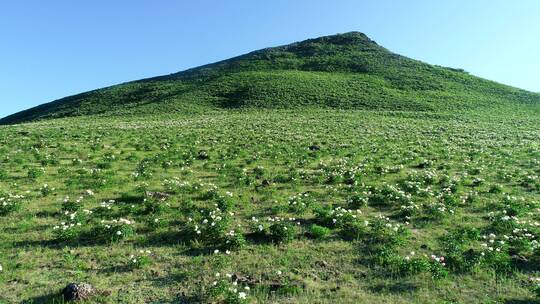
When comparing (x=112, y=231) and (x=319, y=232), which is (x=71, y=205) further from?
(x=319, y=232)

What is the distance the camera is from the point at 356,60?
10506 cm

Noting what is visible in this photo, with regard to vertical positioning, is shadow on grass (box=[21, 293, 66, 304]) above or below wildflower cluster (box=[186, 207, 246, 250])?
below

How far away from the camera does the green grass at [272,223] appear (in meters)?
10.7

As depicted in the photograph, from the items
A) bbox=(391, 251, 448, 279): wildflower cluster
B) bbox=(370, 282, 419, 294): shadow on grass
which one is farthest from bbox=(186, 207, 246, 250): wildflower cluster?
bbox=(391, 251, 448, 279): wildflower cluster

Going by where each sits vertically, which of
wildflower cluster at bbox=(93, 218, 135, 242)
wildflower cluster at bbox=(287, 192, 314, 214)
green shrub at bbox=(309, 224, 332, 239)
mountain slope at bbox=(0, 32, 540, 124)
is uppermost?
mountain slope at bbox=(0, 32, 540, 124)

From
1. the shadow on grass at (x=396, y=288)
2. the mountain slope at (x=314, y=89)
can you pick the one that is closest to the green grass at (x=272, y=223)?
the shadow on grass at (x=396, y=288)

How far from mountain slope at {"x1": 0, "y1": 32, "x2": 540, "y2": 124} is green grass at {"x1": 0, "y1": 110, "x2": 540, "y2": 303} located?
138 ft

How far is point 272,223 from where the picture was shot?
49.1 ft

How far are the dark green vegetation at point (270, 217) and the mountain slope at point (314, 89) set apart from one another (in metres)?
32.6

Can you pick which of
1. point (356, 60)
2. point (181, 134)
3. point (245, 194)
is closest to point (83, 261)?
point (245, 194)

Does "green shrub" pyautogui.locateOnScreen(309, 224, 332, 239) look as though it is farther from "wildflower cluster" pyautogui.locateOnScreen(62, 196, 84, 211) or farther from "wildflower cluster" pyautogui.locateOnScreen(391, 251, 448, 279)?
"wildflower cluster" pyautogui.locateOnScreen(62, 196, 84, 211)

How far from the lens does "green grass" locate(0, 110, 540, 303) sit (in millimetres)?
10742

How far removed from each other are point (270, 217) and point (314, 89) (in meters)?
66.3

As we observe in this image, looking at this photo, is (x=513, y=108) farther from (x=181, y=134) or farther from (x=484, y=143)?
(x=181, y=134)
